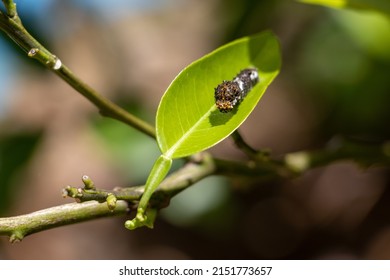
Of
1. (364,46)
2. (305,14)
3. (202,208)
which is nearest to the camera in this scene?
(364,46)

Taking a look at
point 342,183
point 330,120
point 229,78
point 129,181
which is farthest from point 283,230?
point 229,78

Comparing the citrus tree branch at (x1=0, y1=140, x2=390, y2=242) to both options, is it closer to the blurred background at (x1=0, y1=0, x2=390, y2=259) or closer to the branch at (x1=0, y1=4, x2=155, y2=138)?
the branch at (x1=0, y1=4, x2=155, y2=138)

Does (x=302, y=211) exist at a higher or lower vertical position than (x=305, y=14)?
lower

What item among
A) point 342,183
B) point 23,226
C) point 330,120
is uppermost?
point 330,120

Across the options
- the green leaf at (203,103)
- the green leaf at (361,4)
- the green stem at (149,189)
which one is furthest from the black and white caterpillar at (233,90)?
the green leaf at (361,4)

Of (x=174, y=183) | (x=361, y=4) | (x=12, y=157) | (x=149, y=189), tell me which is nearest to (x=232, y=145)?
(x=12, y=157)

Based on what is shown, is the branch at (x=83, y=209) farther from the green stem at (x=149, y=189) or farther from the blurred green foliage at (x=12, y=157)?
the blurred green foliage at (x=12, y=157)

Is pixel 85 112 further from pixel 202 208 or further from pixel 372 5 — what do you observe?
pixel 372 5
